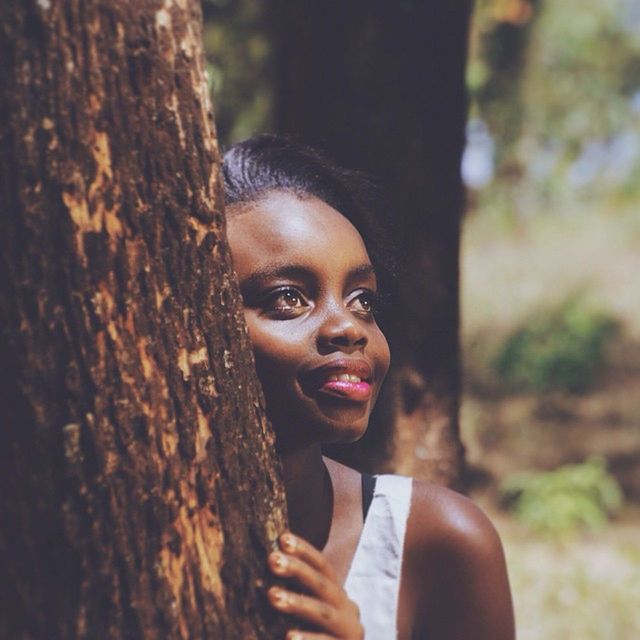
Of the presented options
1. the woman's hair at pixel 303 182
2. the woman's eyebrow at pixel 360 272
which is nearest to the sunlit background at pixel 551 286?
the woman's hair at pixel 303 182

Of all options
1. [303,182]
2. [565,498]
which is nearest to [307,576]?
[303,182]

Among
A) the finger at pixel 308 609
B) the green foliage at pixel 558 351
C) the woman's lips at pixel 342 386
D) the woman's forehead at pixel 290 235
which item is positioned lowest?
the green foliage at pixel 558 351

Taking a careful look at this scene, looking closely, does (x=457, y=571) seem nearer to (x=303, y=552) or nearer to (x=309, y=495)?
(x=309, y=495)

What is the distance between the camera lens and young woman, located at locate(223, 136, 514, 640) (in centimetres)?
166

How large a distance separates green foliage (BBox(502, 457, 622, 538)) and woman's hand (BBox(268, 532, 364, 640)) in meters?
6.49

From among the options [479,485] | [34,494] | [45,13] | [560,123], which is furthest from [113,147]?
[560,123]

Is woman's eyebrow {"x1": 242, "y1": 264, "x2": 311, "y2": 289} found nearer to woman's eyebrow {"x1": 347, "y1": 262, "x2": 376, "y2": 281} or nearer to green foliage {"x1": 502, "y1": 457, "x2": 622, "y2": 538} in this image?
woman's eyebrow {"x1": 347, "y1": 262, "x2": 376, "y2": 281}

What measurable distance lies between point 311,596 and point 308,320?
1.59 ft

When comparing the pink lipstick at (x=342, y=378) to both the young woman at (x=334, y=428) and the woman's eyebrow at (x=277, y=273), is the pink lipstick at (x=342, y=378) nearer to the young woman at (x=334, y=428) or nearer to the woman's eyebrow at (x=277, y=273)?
the young woman at (x=334, y=428)

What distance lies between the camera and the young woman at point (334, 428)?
166cm

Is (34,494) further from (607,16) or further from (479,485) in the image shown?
(607,16)

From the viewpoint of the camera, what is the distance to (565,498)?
7805 millimetres

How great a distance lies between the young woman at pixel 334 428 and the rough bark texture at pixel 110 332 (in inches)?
7.6

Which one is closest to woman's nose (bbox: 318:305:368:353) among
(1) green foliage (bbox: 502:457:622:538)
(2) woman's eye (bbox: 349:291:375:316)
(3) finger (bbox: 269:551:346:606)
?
(2) woman's eye (bbox: 349:291:375:316)
